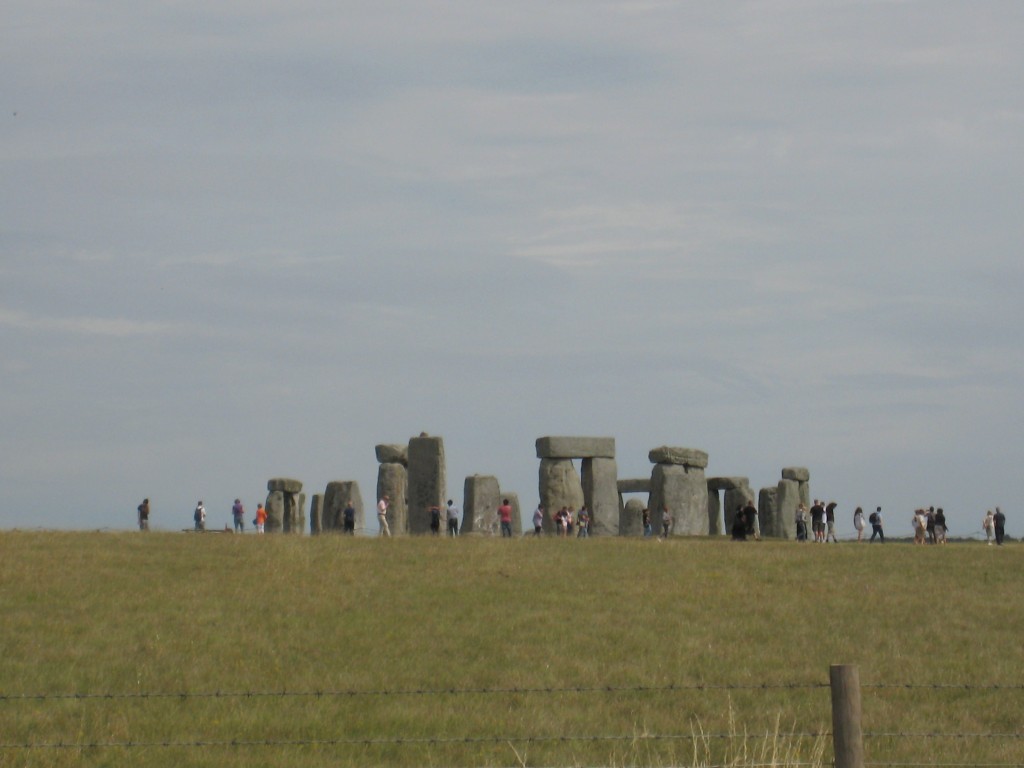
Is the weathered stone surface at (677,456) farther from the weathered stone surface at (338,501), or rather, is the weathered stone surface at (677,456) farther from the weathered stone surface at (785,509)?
the weathered stone surface at (338,501)

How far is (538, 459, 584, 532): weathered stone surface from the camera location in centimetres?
4131

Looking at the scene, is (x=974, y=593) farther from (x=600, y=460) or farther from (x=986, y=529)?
(x=600, y=460)

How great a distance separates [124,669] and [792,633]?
29.7 ft

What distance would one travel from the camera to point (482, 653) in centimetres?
1970

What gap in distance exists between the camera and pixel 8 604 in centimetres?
2164

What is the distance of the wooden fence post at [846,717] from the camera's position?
899 centimetres

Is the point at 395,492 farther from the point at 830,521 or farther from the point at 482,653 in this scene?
the point at 482,653

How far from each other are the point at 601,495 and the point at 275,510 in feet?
40.5


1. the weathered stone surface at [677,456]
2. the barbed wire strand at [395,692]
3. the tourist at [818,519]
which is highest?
the weathered stone surface at [677,456]

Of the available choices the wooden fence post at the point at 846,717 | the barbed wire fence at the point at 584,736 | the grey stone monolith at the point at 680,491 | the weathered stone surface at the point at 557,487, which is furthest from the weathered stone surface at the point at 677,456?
the wooden fence post at the point at 846,717

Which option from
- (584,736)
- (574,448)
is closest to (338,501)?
(574,448)

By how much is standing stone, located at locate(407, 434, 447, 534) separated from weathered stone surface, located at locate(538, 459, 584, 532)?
2828 mm

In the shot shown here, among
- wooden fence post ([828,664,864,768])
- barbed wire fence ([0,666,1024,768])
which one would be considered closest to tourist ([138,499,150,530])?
barbed wire fence ([0,666,1024,768])

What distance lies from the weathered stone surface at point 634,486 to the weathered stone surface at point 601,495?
8544mm
